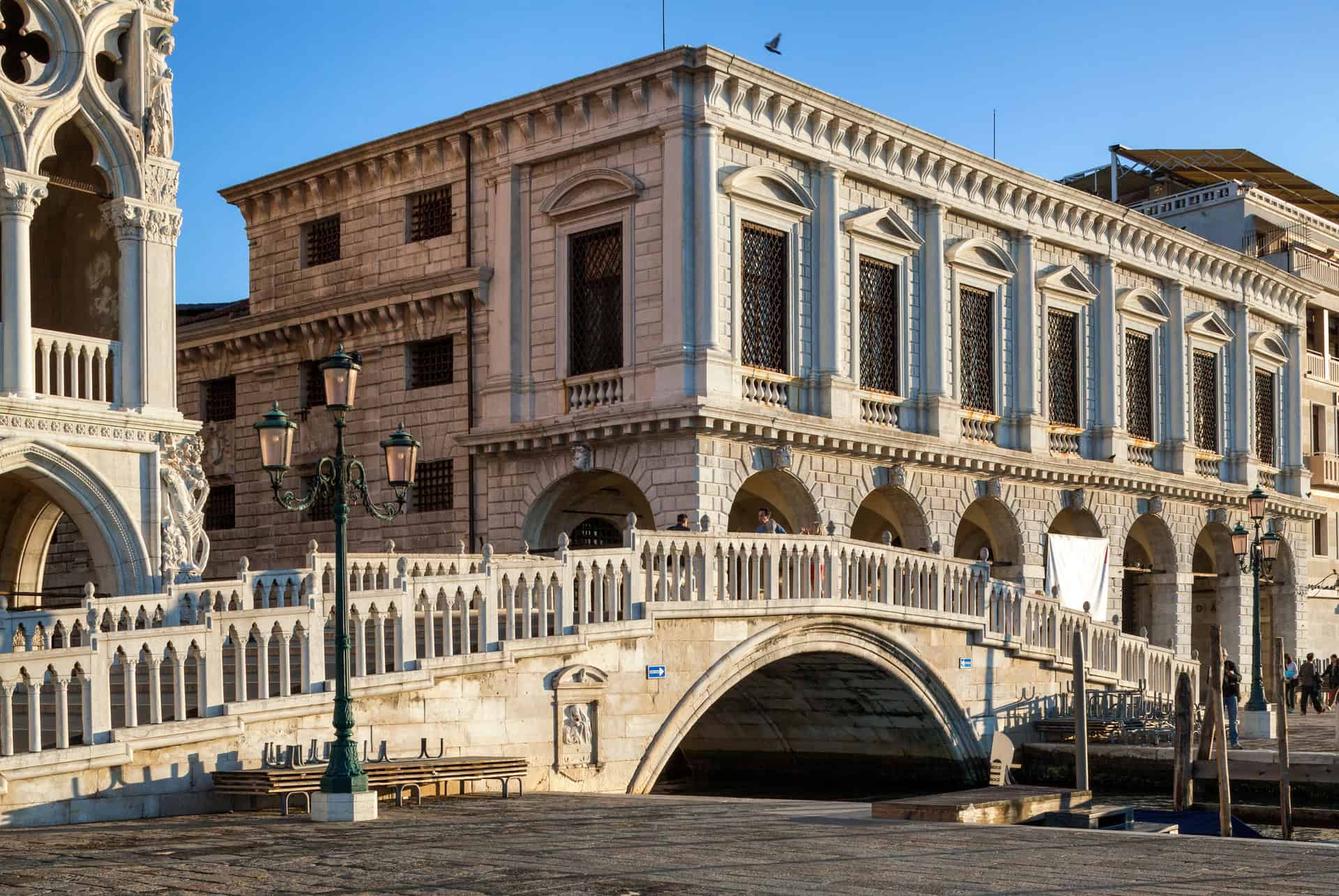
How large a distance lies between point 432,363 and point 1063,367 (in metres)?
12.9

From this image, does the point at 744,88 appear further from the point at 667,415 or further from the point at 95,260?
the point at 95,260

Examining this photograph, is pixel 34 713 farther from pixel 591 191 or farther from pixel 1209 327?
pixel 1209 327

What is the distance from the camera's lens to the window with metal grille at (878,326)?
1156 inches

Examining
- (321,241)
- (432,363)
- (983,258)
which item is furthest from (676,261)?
(321,241)

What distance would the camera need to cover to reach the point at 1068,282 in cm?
3478

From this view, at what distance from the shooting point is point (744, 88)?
26578 mm

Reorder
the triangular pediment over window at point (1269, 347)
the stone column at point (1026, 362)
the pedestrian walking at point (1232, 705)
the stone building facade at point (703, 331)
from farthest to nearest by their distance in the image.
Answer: the triangular pediment over window at point (1269, 347), the stone column at point (1026, 362), the pedestrian walking at point (1232, 705), the stone building facade at point (703, 331)

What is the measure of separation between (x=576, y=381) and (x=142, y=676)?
1150 cm

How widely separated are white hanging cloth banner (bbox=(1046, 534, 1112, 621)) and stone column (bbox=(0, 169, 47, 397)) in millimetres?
20879

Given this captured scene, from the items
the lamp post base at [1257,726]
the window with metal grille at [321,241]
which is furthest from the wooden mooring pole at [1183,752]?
the window with metal grille at [321,241]

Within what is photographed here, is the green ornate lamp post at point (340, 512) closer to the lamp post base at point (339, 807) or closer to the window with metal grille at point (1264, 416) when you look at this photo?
the lamp post base at point (339, 807)

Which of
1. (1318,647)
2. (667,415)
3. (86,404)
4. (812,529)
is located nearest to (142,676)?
(86,404)

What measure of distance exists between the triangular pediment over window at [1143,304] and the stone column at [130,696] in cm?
2648

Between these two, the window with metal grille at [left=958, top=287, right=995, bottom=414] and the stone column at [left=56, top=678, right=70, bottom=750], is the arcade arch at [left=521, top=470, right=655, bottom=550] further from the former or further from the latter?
the stone column at [left=56, top=678, right=70, bottom=750]
